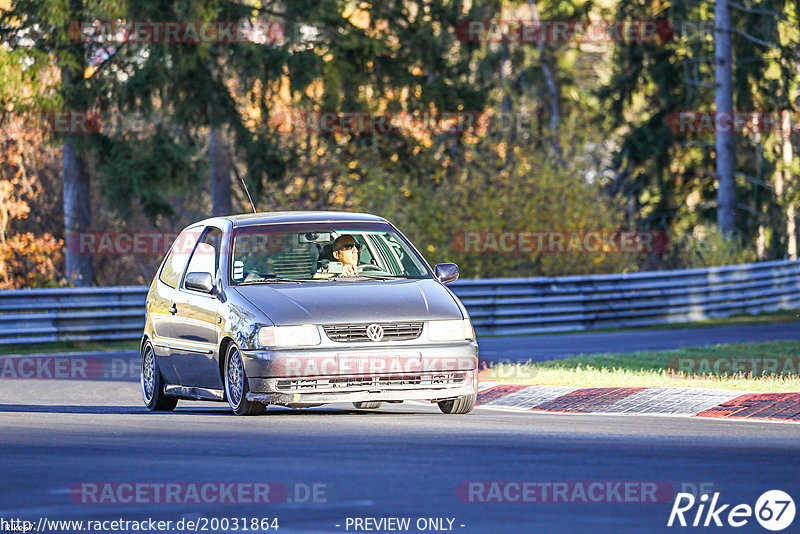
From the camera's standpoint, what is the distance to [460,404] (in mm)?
13617

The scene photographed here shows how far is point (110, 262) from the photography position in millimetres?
41219

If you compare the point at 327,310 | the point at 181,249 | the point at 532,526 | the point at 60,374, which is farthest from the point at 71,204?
the point at 532,526

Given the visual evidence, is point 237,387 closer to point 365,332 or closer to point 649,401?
point 365,332

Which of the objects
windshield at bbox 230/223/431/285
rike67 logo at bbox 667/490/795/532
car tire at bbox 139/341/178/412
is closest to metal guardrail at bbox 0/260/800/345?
car tire at bbox 139/341/178/412

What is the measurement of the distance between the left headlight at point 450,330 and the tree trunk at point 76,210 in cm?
2361

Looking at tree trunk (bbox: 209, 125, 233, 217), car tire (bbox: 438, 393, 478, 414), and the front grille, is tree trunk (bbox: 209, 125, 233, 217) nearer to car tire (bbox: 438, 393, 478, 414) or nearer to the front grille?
car tire (bbox: 438, 393, 478, 414)

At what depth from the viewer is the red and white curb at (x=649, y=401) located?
1357 centimetres

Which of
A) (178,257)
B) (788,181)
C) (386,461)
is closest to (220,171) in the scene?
(788,181)

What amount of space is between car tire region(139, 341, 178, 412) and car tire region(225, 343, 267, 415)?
1.49 metres

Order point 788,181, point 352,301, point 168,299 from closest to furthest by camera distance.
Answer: point 352,301 < point 168,299 < point 788,181

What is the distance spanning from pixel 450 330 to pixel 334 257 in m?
1.54

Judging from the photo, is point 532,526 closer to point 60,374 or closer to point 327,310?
point 327,310

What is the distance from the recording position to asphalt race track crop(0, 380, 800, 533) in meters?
8.66

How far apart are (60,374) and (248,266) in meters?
6.35
